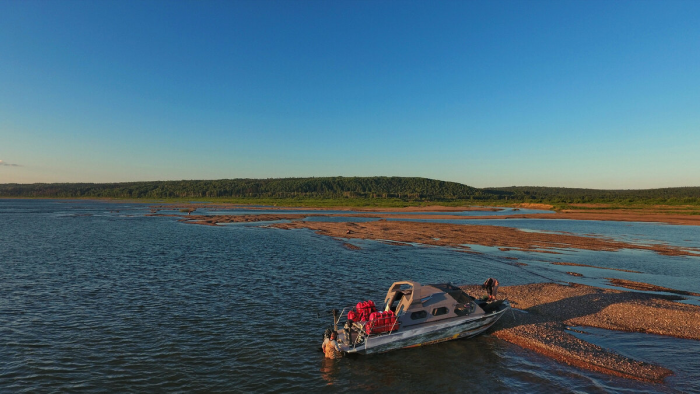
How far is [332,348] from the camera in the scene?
18.1 meters

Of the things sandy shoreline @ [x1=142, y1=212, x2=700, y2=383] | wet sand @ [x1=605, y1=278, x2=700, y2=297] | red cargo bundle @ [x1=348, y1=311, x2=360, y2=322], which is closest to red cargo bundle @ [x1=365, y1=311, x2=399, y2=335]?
red cargo bundle @ [x1=348, y1=311, x2=360, y2=322]

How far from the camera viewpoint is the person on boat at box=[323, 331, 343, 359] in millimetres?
18031

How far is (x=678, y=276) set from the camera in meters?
35.7

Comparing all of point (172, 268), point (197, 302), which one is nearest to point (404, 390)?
point (197, 302)

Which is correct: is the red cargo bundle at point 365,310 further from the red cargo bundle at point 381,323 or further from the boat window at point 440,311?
the boat window at point 440,311

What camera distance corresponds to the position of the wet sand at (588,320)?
17.6m

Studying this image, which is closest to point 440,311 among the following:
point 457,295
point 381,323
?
point 457,295

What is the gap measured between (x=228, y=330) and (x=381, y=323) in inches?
372

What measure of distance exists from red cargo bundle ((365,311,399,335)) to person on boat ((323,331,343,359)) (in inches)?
67.9

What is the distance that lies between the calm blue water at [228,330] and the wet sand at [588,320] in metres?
0.97

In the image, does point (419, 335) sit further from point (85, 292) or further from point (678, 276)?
point (678, 276)

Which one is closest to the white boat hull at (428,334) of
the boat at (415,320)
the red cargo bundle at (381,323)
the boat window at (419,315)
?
the boat at (415,320)

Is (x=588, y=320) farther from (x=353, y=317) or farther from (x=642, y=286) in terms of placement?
(x=353, y=317)

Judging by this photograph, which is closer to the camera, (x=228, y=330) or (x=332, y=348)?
(x=332, y=348)
